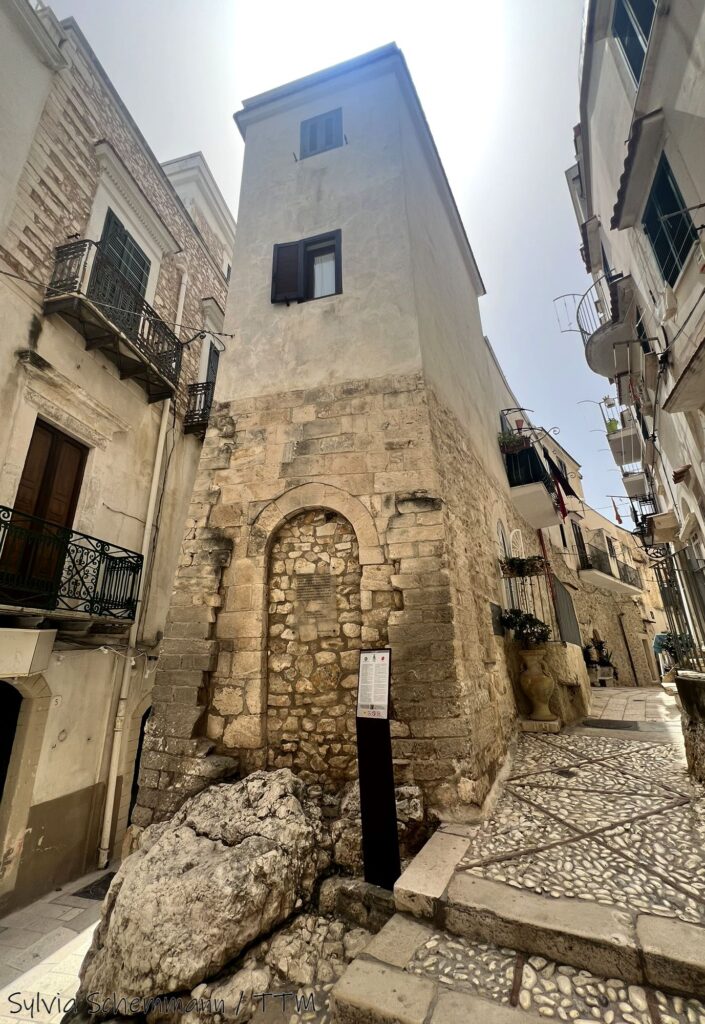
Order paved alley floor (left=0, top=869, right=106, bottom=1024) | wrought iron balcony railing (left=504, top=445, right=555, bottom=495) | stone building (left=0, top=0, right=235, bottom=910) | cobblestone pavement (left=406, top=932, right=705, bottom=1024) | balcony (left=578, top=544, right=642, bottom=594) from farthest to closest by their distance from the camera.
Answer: balcony (left=578, top=544, right=642, bottom=594) → wrought iron balcony railing (left=504, top=445, right=555, bottom=495) → stone building (left=0, top=0, right=235, bottom=910) → paved alley floor (left=0, top=869, right=106, bottom=1024) → cobblestone pavement (left=406, top=932, right=705, bottom=1024)

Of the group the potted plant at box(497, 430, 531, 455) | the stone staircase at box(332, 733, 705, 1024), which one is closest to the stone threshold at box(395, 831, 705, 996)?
the stone staircase at box(332, 733, 705, 1024)

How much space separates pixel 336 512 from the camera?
5.19 metres

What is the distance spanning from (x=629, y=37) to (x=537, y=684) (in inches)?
367

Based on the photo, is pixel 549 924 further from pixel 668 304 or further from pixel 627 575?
pixel 627 575

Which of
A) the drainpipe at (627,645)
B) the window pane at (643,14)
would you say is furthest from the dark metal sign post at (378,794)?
the drainpipe at (627,645)

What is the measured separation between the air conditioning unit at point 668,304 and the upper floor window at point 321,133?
19.6 ft

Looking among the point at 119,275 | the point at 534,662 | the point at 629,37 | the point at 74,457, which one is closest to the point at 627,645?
the point at 534,662

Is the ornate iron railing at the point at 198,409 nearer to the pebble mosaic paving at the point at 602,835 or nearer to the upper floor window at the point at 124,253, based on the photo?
the upper floor window at the point at 124,253

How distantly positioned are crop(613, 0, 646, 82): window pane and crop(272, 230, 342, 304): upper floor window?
446 centimetres

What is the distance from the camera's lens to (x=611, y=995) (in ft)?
7.30

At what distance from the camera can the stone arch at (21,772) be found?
19.3ft

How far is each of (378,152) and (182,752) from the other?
30.5 feet

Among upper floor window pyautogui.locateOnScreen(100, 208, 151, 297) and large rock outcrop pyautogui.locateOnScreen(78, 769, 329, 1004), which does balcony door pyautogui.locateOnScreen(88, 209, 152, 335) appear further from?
large rock outcrop pyautogui.locateOnScreen(78, 769, 329, 1004)

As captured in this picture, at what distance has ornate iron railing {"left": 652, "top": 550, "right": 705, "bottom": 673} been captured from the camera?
448 cm
